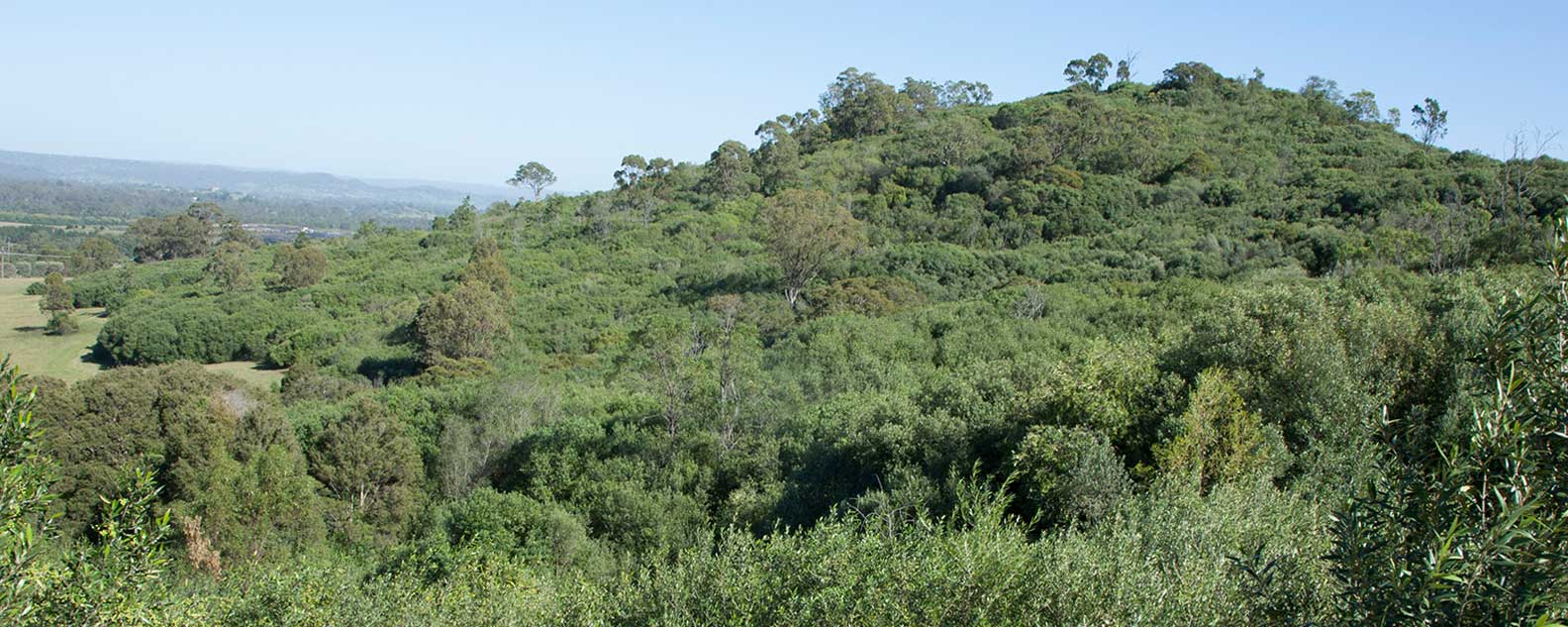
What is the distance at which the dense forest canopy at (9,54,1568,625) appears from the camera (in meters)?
6.00

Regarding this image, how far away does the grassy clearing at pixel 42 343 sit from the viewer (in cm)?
4066

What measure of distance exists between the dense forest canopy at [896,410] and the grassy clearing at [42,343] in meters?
1.92

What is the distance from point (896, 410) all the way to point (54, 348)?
160 feet

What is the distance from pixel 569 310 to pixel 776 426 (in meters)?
25.4

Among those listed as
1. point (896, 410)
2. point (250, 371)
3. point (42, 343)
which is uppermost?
point (896, 410)

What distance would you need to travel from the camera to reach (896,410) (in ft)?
59.1

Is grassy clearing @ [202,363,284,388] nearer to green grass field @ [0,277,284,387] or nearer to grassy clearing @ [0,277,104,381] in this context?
green grass field @ [0,277,284,387]

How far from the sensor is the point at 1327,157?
51.4 m

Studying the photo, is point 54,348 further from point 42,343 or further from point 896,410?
point 896,410

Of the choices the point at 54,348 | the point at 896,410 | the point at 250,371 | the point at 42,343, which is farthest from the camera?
the point at 42,343

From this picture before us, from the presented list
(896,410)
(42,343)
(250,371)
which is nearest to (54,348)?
(42,343)

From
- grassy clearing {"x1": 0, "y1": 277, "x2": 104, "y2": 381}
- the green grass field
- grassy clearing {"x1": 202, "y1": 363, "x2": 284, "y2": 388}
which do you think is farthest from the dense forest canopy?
grassy clearing {"x1": 0, "y1": 277, "x2": 104, "y2": 381}

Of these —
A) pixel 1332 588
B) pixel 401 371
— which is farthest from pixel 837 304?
pixel 1332 588

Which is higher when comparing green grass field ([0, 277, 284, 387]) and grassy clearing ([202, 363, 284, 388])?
grassy clearing ([202, 363, 284, 388])
